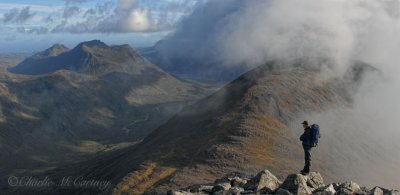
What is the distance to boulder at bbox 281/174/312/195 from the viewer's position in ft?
207

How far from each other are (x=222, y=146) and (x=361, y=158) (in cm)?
5398

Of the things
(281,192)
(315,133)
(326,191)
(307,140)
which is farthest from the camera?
(307,140)

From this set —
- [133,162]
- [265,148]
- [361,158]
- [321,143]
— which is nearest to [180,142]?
[133,162]

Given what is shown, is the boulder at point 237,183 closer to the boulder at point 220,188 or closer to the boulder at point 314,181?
the boulder at point 220,188

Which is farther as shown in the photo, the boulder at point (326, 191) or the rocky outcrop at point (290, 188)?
the rocky outcrop at point (290, 188)

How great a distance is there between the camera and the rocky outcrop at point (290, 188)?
62.5m

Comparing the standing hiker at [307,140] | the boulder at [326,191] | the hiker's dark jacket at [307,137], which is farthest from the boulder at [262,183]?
the hiker's dark jacket at [307,137]

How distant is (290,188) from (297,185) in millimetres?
1055

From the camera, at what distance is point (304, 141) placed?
74.6m

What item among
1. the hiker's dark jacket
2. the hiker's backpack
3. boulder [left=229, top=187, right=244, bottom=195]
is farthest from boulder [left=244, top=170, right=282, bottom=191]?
the hiker's backpack

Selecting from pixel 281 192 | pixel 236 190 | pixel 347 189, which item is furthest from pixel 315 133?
pixel 236 190

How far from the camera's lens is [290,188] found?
64062mm

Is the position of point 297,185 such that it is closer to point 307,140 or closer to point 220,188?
point 220,188

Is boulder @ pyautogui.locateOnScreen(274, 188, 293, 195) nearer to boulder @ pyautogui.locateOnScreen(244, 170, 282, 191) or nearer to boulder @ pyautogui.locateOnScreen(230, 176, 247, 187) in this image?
boulder @ pyautogui.locateOnScreen(244, 170, 282, 191)
